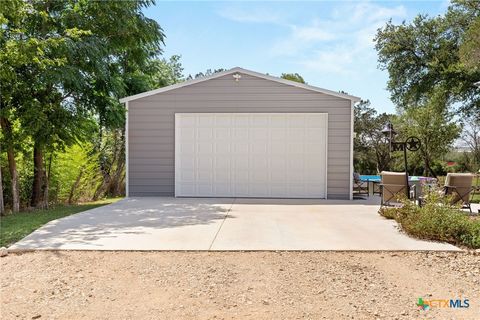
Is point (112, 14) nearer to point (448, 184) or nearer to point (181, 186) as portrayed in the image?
point (181, 186)

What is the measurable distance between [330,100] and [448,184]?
3.48 m

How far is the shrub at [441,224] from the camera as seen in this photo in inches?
182

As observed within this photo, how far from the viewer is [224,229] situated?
17.6 feet

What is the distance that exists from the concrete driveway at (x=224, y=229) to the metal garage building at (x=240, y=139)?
5.08 ft

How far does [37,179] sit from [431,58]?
12.2 meters

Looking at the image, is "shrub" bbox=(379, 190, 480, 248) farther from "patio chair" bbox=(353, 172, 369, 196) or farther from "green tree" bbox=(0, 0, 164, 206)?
"green tree" bbox=(0, 0, 164, 206)

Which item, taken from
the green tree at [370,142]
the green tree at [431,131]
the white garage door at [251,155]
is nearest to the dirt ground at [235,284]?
the white garage door at [251,155]

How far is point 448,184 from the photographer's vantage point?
708 centimetres

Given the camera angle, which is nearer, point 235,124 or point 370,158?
point 235,124

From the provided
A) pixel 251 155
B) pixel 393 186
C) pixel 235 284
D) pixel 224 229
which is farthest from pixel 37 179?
pixel 393 186

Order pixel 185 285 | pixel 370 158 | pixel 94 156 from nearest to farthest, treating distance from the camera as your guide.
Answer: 1. pixel 185 285
2. pixel 94 156
3. pixel 370 158

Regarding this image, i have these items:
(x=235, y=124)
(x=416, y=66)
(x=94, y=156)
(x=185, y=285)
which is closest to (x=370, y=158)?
(x=416, y=66)

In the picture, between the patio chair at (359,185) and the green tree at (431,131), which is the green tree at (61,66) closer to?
the patio chair at (359,185)

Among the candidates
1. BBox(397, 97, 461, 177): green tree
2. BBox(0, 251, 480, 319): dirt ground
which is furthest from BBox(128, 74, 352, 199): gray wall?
BBox(397, 97, 461, 177): green tree
